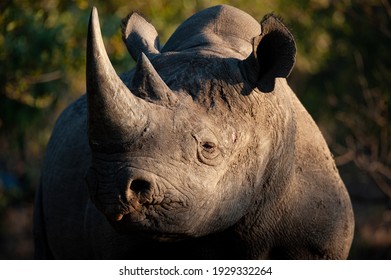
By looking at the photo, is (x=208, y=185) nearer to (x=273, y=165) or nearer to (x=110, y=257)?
(x=273, y=165)

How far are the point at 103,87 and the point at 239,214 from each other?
1.19m

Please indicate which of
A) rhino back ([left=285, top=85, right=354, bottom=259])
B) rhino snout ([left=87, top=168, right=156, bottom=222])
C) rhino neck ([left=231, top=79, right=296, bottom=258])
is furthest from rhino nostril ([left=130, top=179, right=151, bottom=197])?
rhino back ([left=285, top=85, right=354, bottom=259])

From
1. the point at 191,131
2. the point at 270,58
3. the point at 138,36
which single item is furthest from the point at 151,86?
the point at 138,36

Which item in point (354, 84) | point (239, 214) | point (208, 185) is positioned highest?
point (208, 185)

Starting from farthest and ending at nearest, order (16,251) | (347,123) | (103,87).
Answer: (16,251) < (347,123) < (103,87)

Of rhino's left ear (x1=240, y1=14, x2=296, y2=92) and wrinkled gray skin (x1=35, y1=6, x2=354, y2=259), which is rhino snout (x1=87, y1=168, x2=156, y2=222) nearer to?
wrinkled gray skin (x1=35, y1=6, x2=354, y2=259)

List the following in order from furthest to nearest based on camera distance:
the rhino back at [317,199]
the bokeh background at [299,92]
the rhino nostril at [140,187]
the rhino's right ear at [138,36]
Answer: the bokeh background at [299,92] < the rhino's right ear at [138,36] < the rhino back at [317,199] < the rhino nostril at [140,187]

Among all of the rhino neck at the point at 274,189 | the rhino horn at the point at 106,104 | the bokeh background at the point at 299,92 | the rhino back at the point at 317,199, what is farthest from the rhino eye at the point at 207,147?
the bokeh background at the point at 299,92

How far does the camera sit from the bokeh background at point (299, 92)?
1205cm

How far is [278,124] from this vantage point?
6043 millimetres

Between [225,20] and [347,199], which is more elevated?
[225,20]

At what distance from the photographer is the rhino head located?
16.8 ft

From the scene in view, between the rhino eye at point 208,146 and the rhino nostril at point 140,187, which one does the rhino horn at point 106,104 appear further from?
the rhino eye at point 208,146

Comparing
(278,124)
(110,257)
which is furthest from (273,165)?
(110,257)
